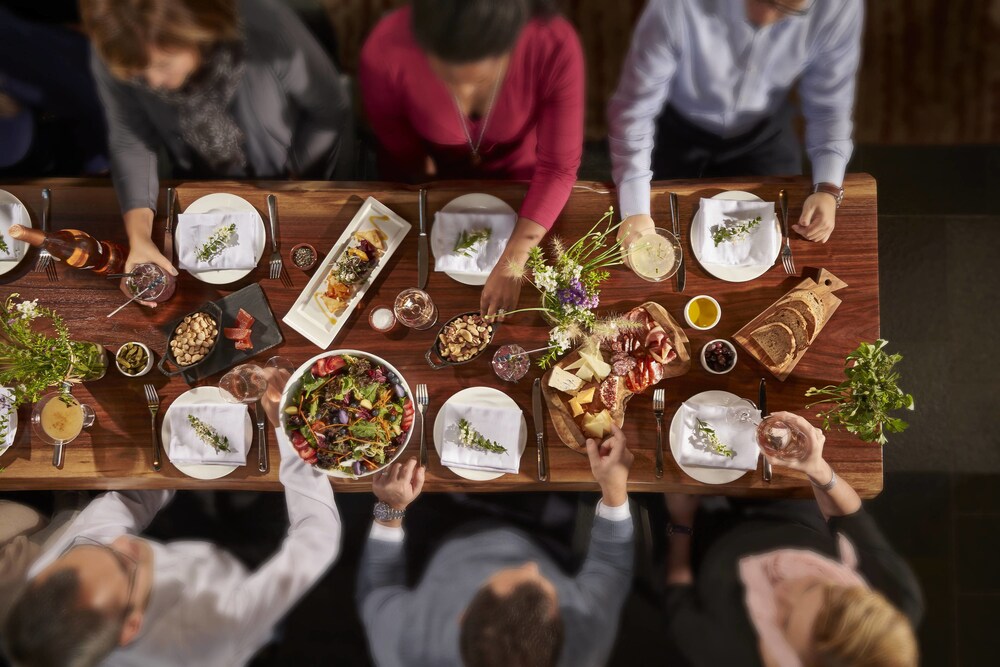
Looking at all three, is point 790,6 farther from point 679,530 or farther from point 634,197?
point 679,530

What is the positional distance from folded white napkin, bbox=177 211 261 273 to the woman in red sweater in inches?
23.6

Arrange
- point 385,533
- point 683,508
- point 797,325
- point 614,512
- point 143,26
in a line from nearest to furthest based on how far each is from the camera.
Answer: point 143,26
point 797,325
point 614,512
point 385,533
point 683,508

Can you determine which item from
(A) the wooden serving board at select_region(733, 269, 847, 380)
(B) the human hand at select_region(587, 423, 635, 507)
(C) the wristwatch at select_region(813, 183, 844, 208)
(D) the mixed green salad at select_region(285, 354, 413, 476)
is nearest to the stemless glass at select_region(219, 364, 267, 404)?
(D) the mixed green salad at select_region(285, 354, 413, 476)

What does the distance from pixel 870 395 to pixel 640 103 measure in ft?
4.07

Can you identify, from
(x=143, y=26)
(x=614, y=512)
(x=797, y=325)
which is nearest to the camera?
(x=143, y=26)

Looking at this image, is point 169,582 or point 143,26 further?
point 169,582

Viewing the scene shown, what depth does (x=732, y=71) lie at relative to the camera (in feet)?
6.73

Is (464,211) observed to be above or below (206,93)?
below

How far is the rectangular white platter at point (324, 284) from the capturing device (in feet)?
6.30

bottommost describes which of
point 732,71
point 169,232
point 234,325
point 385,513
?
point 385,513

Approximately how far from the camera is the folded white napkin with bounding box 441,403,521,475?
1869 mm

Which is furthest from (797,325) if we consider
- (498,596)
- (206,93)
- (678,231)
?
(206,93)

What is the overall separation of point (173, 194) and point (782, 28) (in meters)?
2.16

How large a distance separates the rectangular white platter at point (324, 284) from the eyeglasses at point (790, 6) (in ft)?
4.38
